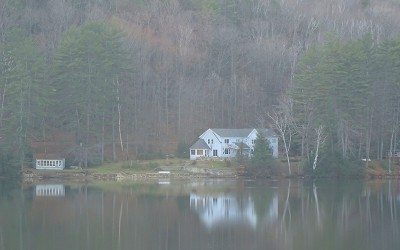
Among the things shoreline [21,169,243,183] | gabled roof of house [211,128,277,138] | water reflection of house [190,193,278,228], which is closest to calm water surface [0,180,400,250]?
water reflection of house [190,193,278,228]

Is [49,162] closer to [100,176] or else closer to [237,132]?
[100,176]

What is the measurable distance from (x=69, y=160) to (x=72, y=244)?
36.0 meters

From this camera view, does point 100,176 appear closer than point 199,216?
No

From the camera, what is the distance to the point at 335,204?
156 feet

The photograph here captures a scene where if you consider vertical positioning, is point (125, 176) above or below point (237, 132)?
below

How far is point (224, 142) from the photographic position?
72.7 meters

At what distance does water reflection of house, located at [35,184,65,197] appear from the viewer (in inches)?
2041

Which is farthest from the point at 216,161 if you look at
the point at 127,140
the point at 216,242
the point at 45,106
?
the point at 216,242

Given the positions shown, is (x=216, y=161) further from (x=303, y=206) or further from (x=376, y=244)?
(x=376, y=244)

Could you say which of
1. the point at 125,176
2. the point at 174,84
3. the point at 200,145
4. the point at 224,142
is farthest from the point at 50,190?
the point at 174,84

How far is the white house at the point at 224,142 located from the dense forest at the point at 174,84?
164cm

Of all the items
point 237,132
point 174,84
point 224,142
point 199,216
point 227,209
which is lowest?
point 199,216

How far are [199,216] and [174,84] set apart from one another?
131 ft

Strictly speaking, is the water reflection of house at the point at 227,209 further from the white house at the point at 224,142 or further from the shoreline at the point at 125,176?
the white house at the point at 224,142
